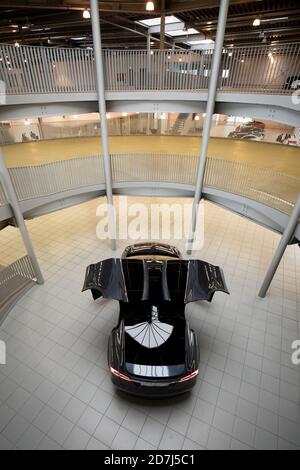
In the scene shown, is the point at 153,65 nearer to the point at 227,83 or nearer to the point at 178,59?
the point at 178,59

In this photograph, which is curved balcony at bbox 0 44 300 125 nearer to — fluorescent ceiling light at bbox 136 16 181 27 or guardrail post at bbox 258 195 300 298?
guardrail post at bbox 258 195 300 298

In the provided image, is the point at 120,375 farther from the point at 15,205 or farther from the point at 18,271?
the point at 15,205

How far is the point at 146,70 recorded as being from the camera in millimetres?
7078

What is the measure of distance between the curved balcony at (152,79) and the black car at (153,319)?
4486mm

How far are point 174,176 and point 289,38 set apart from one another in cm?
1162

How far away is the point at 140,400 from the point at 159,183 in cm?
623

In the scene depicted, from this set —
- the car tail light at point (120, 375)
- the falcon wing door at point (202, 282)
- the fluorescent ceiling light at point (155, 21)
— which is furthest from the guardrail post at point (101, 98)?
the fluorescent ceiling light at point (155, 21)

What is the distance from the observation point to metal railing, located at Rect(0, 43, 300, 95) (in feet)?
19.5

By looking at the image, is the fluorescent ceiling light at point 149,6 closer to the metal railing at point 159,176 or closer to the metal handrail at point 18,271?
the metal railing at point 159,176

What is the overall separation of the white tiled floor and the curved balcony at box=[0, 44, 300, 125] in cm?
500

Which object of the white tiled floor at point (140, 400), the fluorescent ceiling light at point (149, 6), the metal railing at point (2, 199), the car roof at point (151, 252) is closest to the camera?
the white tiled floor at point (140, 400)

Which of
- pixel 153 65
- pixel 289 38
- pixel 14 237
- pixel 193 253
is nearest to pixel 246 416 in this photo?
pixel 193 253

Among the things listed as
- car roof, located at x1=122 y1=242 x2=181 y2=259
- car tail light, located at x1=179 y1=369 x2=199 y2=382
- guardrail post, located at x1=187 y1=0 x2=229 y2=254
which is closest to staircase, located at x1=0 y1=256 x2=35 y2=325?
car roof, located at x1=122 y1=242 x2=181 y2=259

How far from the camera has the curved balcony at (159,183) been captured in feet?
22.5
